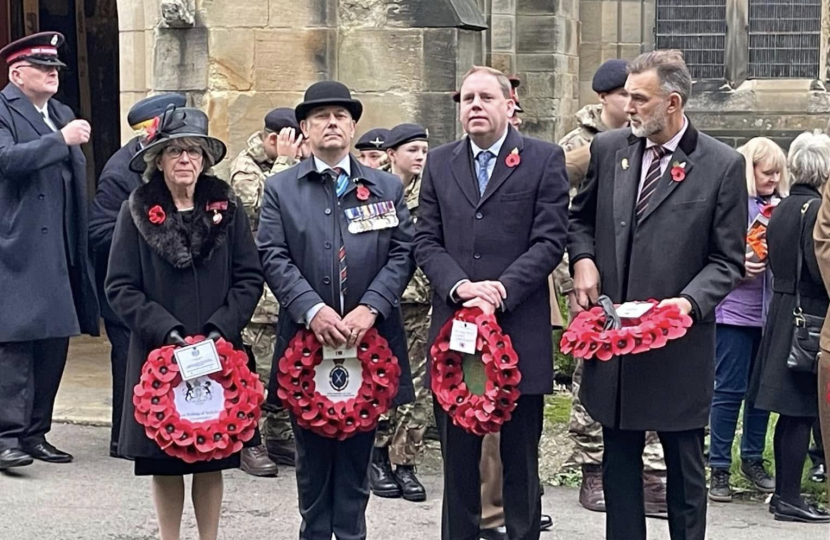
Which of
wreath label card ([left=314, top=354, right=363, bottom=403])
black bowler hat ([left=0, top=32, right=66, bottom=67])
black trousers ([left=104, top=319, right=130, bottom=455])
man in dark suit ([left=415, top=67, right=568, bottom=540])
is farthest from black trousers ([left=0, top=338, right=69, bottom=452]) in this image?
man in dark suit ([left=415, top=67, right=568, bottom=540])

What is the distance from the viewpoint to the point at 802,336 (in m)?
7.09

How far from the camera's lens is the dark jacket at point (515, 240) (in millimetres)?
5953

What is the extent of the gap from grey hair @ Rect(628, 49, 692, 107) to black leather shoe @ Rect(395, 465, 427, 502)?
2652mm

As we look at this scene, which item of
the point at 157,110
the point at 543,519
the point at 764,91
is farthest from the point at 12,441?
the point at 764,91

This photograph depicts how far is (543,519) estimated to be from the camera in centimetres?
701

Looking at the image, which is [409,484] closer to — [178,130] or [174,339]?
[174,339]

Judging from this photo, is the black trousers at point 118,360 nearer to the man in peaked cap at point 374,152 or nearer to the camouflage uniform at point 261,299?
the camouflage uniform at point 261,299

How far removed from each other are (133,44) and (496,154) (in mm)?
4546

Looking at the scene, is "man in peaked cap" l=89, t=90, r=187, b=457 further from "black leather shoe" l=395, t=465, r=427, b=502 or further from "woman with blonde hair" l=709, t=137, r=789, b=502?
"woman with blonde hair" l=709, t=137, r=789, b=502

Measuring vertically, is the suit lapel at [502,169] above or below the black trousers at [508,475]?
above

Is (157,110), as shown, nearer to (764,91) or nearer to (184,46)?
(184,46)

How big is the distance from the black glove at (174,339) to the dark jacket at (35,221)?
7.35 feet

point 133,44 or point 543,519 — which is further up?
point 133,44

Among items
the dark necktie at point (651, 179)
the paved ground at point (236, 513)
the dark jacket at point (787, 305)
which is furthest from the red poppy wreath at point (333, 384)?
the dark jacket at point (787, 305)
